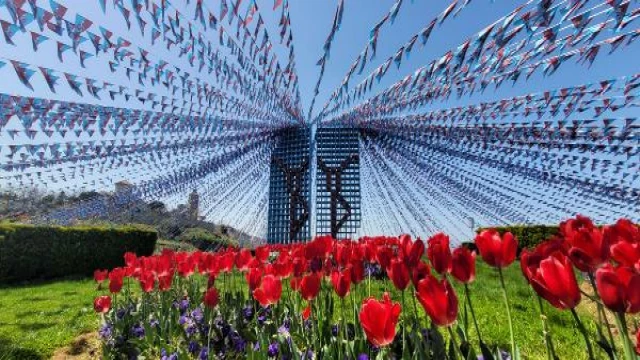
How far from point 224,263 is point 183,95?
576cm

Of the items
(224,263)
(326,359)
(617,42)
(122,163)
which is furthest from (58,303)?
(617,42)

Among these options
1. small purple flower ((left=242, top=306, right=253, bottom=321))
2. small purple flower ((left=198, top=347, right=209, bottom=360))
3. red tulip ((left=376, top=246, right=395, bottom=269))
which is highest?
red tulip ((left=376, top=246, right=395, bottom=269))

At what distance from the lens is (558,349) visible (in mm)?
4441

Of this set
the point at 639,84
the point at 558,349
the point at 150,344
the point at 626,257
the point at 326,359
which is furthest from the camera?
the point at 639,84

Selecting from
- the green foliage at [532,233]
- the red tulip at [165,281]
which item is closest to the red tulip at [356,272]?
the red tulip at [165,281]

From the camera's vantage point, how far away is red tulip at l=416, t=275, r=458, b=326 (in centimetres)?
154

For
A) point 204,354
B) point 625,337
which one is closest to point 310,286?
point 204,354

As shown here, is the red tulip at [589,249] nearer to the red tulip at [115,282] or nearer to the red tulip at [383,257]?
the red tulip at [383,257]

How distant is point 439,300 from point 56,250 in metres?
16.5

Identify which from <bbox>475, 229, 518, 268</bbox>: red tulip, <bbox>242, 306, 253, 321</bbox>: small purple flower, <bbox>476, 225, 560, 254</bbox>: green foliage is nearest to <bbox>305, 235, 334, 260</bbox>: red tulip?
<bbox>242, 306, 253, 321</bbox>: small purple flower

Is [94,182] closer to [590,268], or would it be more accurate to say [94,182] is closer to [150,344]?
[150,344]

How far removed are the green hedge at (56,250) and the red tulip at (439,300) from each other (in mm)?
15697

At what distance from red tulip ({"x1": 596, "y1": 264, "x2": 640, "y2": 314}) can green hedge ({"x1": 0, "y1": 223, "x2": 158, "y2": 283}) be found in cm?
1627

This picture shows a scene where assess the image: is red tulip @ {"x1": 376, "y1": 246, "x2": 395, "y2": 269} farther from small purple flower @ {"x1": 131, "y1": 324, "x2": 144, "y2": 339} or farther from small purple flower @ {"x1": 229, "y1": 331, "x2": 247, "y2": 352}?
small purple flower @ {"x1": 131, "y1": 324, "x2": 144, "y2": 339}
